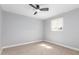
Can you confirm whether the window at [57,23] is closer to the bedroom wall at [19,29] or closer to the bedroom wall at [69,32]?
the bedroom wall at [69,32]

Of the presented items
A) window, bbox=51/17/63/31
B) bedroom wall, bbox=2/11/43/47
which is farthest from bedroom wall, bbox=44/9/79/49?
bedroom wall, bbox=2/11/43/47

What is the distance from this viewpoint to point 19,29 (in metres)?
2.42

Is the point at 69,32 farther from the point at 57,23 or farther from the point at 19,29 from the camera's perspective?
the point at 19,29

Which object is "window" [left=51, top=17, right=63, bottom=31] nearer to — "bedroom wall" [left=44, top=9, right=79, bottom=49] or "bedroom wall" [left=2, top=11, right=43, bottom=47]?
"bedroom wall" [left=44, top=9, right=79, bottom=49]

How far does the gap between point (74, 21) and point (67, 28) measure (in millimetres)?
342

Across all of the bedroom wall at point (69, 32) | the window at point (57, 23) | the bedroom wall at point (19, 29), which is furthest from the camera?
the window at point (57, 23)

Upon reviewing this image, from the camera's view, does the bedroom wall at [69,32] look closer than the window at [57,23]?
Yes

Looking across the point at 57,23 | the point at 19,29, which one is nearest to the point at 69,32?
the point at 57,23

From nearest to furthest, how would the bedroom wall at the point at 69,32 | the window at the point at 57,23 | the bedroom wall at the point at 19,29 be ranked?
1. the bedroom wall at the point at 69,32
2. the bedroom wall at the point at 19,29
3. the window at the point at 57,23

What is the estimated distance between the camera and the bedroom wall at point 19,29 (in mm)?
2107

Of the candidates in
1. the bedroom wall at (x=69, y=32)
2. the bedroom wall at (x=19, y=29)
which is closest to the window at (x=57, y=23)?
the bedroom wall at (x=69, y=32)

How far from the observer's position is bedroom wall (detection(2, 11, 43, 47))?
2107mm

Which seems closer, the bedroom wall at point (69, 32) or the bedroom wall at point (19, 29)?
the bedroom wall at point (69, 32)
